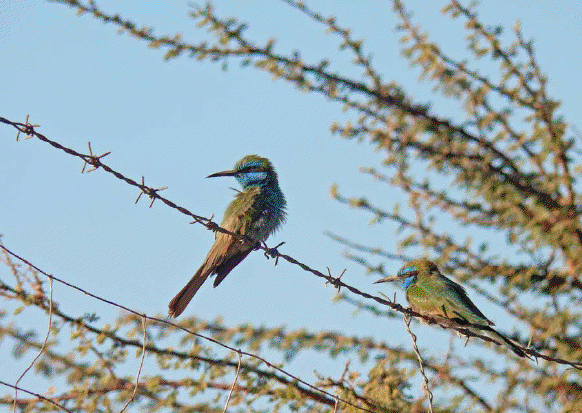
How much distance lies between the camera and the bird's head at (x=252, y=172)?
20.3ft

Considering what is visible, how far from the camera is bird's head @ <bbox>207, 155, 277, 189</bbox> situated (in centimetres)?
620

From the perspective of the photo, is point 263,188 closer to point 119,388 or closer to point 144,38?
point 144,38

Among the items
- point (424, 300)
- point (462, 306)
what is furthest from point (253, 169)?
point (462, 306)

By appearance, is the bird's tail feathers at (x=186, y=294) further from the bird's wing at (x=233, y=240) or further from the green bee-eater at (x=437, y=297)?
the green bee-eater at (x=437, y=297)

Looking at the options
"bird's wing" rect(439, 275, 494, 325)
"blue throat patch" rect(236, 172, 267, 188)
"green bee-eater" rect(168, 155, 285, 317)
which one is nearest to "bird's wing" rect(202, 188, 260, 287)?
"green bee-eater" rect(168, 155, 285, 317)

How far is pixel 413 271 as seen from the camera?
5777 mm

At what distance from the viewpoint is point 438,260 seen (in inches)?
235

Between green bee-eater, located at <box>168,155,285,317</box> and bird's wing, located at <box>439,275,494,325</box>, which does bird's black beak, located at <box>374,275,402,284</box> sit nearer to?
bird's wing, located at <box>439,275,494,325</box>

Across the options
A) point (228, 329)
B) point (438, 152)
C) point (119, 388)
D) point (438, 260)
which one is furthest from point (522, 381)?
point (119, 388)

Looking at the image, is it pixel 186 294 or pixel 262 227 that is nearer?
pixel 186 294

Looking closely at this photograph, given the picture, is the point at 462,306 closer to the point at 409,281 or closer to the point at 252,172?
the point at 409,281

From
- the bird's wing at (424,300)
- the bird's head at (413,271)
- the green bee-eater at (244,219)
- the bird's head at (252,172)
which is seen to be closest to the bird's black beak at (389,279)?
the bird's head at (413,271)

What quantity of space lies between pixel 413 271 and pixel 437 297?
504 millimetres

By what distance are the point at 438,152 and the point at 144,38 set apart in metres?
2.19
